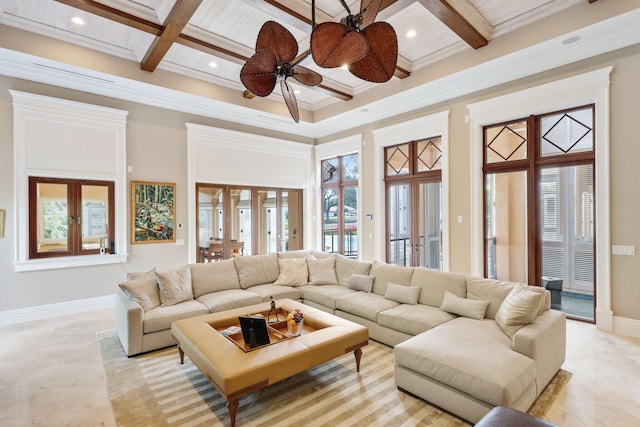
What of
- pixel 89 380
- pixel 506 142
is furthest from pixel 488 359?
pixel 506 142

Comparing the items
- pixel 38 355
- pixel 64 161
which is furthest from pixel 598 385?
pixel 64 161

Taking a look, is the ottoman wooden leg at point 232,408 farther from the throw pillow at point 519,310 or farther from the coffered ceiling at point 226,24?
the coffered ceiling at point 226,24

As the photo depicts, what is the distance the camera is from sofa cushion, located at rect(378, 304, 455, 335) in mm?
3238

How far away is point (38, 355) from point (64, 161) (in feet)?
9.43

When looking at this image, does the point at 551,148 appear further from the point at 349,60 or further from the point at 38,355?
the point at 38,355

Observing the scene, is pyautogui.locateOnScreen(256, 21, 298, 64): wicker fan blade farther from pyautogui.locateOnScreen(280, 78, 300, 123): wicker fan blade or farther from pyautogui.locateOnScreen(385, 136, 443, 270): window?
pyautogui.locateOnScreen(385, 136, 443, 270): window

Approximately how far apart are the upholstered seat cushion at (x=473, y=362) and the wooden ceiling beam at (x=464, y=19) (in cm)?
332

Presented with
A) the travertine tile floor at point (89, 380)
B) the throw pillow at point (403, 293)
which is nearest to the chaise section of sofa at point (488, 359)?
the travertine tile floor at point (89, 380)

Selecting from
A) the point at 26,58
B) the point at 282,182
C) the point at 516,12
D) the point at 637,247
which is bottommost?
the point at 637,247

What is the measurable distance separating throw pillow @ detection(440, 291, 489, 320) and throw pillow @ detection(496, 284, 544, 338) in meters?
0.28

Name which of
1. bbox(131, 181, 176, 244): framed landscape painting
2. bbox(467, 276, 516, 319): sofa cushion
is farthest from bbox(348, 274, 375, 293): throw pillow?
bbox(131, 181, 176, 244): framed landscape painting

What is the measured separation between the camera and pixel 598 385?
107 inches

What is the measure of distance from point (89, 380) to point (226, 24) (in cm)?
423

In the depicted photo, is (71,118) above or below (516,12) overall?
below
